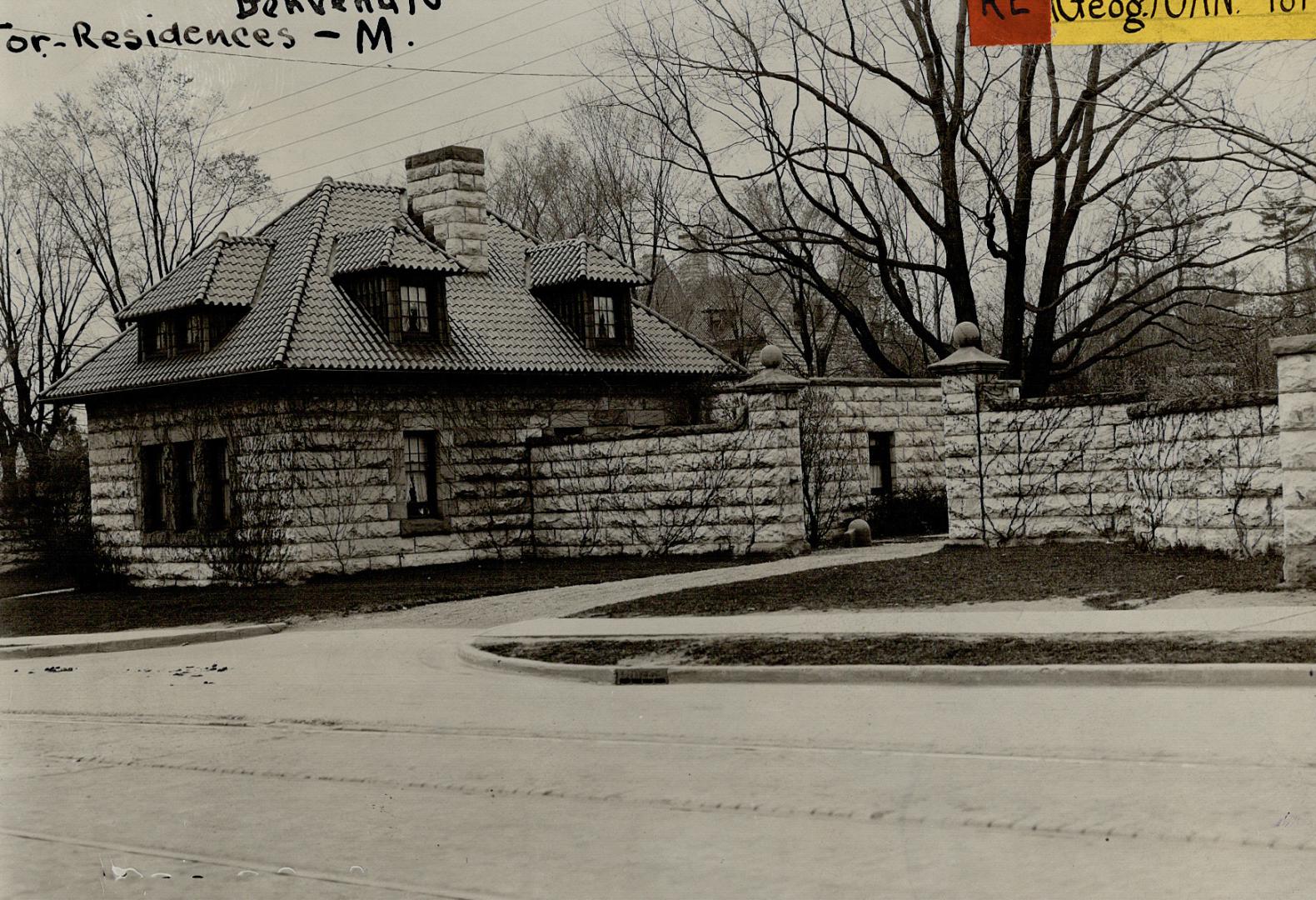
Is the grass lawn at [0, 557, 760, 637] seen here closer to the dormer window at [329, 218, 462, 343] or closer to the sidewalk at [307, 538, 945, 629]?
the sidewalk at [307, 538, 945, 629]

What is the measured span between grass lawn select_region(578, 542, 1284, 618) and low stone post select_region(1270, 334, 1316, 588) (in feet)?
1.35

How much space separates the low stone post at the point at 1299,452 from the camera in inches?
570

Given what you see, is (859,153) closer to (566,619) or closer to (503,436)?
(503,436)

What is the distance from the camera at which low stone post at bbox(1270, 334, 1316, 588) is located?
1447 centimetres

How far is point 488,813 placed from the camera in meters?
7.58

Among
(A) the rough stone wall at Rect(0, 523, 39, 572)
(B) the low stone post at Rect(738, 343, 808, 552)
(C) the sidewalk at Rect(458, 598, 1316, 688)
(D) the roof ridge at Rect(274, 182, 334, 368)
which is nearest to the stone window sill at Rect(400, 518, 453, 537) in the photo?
(D) the roof ridge at Rect(274, 182, 334, 368)

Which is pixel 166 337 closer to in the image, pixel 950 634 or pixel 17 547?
pixel 17 547

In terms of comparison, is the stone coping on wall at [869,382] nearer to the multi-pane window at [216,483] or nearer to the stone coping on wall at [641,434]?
the stone coping on wall at [641,434]

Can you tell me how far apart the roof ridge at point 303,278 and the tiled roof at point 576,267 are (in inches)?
167

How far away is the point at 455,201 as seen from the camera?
3056cm

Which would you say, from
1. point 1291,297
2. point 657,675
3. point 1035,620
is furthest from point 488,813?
point 1291,297

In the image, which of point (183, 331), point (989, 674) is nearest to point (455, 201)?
point (183, 331)

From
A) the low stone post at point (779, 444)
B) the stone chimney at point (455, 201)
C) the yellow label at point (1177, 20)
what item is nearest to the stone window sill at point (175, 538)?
the stone chimney at point (455, 201)

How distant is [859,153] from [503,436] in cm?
961
